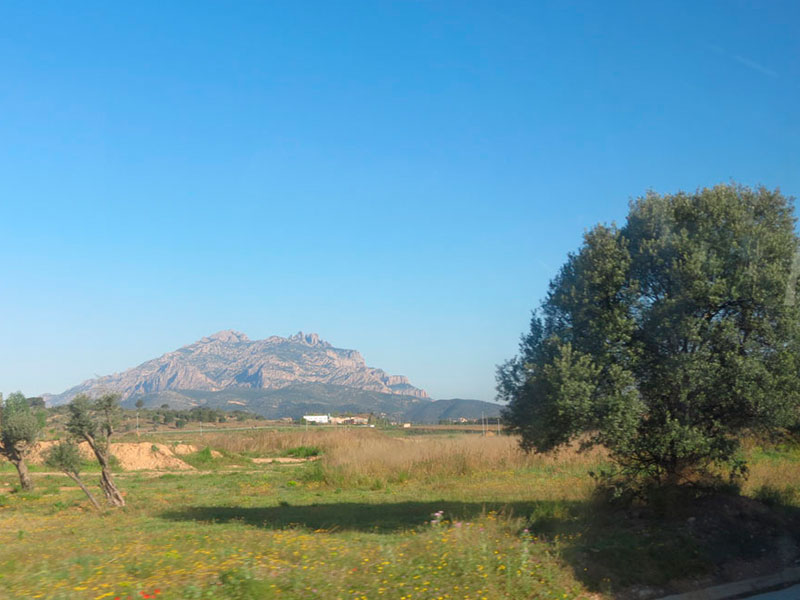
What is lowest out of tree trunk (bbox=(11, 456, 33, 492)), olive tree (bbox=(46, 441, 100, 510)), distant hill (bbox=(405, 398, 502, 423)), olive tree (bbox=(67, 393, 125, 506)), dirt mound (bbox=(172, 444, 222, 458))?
distant hill (bbox=(405, 398, 502, 423))

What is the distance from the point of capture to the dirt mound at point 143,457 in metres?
41.1

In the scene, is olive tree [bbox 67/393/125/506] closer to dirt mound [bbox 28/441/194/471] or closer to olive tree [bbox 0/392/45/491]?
olive tree [bbox 0/392/45/491]

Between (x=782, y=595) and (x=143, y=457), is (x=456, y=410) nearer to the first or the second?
(x=143, y=457)

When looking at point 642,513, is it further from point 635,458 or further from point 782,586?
point 782,586

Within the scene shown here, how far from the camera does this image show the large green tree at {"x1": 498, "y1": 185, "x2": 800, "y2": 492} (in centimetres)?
1166

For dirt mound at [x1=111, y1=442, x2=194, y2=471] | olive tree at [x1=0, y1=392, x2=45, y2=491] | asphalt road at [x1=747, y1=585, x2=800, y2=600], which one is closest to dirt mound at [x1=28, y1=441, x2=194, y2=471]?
dirt mound at [x1=111, y1=442, x2=194, y2=471]

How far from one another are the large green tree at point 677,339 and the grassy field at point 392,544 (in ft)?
5.25

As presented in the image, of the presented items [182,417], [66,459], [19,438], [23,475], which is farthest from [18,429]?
[182,417]

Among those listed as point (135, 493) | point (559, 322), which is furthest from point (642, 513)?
point (135, 493)

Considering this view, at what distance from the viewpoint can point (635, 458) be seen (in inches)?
525

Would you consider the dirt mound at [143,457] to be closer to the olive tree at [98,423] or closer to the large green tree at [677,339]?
the olive tree at [98,423]

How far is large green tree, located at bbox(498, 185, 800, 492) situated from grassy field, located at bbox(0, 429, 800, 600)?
1600 mm

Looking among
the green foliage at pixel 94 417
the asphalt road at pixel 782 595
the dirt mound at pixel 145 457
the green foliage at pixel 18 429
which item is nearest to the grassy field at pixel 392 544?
the asphalt road at pixel 782 595

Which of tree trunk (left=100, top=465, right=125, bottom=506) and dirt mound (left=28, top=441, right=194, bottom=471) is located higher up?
tree trunk (left=100, top=465, right=125, bottom=506)
